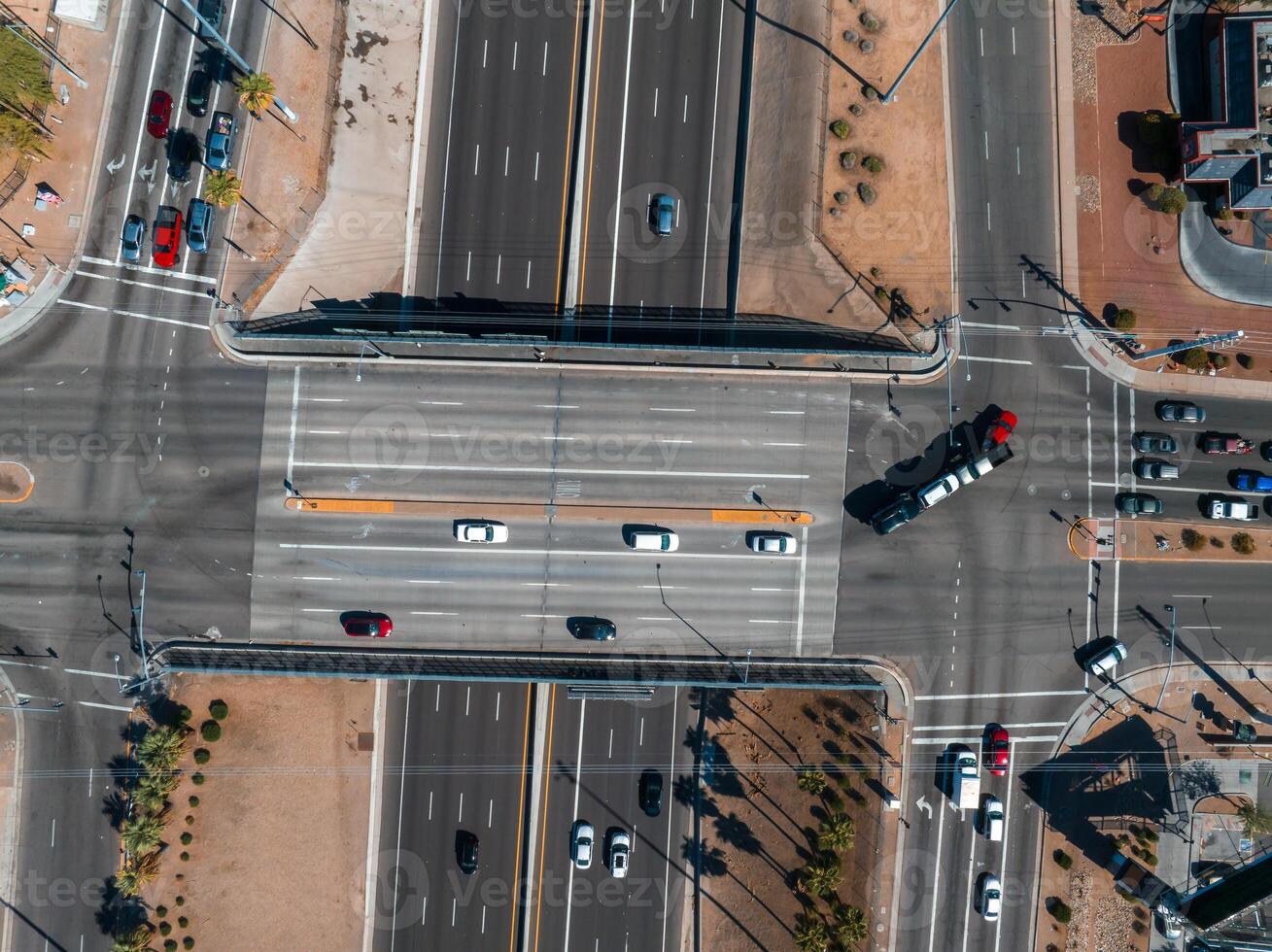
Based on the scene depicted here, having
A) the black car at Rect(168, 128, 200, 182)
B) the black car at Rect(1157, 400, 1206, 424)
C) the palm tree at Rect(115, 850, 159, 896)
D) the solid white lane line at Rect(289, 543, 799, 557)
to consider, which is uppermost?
the black car at Rect(168, 128, 200, 182)

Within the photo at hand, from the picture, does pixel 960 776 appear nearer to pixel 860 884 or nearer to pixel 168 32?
pixel 860 884

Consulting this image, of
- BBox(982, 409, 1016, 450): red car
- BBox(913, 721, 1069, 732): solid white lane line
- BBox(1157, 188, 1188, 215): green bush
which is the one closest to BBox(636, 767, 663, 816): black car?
BBox(913, 721, 1069, 732): solid white lane line

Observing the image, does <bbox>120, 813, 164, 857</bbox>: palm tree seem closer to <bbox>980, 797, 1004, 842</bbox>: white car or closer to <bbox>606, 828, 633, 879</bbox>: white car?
<bbox>606, 828, 633, 879</bbox>: white car

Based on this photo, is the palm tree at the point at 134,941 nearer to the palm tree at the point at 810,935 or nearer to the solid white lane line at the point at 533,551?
the solid white lane line at the point at 533,551

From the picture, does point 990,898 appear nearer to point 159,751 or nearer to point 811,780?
point 811,780

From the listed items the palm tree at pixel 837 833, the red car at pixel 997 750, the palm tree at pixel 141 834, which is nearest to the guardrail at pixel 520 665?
the palm tree at pixel 837 833

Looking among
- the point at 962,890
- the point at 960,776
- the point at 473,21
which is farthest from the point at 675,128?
the point at 962,890
